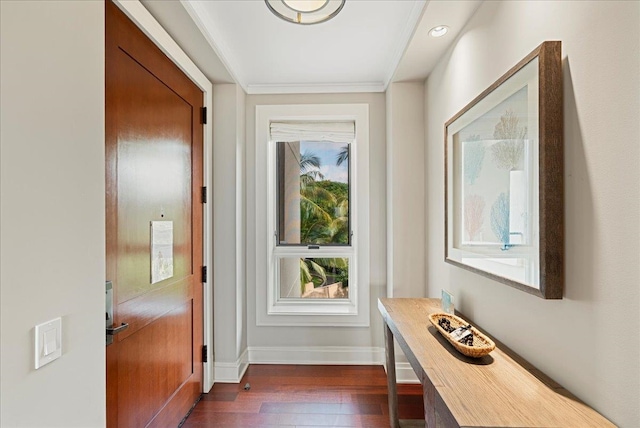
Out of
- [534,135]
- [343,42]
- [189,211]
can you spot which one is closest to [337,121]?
[343,42]

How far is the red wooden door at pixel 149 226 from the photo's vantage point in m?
1.55

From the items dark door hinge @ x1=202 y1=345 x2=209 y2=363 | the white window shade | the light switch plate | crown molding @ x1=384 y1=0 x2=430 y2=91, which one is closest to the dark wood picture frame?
crown molding @ x1=384 y1=0 x2=430 y2=91

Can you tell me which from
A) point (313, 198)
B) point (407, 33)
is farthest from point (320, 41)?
point (313, 198)

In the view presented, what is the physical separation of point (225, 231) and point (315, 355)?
1.36 meters

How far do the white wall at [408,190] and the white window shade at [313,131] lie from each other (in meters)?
0.49

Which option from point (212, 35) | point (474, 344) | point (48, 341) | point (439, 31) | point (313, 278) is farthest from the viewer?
point (313, 278)

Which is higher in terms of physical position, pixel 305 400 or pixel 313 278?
pixel 313 278

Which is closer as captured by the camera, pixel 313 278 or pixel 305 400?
pixel 305 400

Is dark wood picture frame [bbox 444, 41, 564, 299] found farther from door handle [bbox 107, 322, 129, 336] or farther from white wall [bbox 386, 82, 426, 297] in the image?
door handle [bbox 107, 322, 129, 336]

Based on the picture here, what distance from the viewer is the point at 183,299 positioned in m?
2.28

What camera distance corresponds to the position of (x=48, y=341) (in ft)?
3.23

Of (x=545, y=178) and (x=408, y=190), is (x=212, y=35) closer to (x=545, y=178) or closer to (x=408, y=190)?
(x=408, y=190)

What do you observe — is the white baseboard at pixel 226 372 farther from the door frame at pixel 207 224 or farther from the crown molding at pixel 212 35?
the crown molding at pixel 212 35

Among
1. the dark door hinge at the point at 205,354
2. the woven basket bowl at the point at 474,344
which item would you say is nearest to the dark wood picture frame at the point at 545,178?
the woven basket bowl at the point at 474,344
